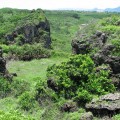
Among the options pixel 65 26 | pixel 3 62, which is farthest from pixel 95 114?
pixel 65 26

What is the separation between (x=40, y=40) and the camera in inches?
2879

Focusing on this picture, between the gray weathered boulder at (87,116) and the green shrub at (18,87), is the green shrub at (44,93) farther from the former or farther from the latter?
the gray weathered boulder at (87,116)

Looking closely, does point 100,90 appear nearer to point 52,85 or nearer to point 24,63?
point 52,85

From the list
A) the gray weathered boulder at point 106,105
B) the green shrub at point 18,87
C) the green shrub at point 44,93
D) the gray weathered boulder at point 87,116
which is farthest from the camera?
the green shrub at point 18,87

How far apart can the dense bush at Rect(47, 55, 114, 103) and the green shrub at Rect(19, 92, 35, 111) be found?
2099 mm

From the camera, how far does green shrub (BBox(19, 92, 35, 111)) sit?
31.0 m

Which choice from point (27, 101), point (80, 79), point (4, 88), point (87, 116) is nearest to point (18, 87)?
point (4, 88)

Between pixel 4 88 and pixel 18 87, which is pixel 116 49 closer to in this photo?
pixel 18 87

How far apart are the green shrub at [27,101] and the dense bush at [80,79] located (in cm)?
210

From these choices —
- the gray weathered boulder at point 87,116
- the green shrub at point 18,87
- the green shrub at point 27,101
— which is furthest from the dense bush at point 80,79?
the green shrub at point 18,87

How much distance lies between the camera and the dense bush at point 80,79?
1216 inches

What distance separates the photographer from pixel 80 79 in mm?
32094

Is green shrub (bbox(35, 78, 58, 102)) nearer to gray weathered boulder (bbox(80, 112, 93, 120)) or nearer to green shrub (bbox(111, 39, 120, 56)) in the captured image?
gray weathered boulder (bbox(80, 112, 93, 120))

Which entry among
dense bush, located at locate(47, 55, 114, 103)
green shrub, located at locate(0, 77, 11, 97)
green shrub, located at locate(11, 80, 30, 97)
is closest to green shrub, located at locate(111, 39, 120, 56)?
dense bush, located at locate(47, 55, 114, 103)
